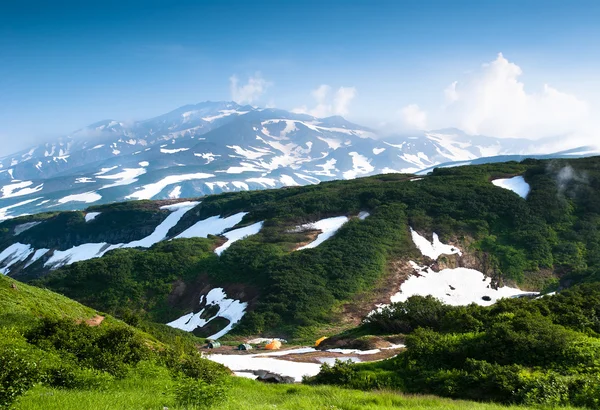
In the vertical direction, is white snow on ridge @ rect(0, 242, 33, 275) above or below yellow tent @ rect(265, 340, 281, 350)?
below

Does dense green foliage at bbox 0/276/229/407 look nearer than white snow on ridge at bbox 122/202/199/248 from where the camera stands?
Yes

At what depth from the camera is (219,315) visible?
43250 millimetres

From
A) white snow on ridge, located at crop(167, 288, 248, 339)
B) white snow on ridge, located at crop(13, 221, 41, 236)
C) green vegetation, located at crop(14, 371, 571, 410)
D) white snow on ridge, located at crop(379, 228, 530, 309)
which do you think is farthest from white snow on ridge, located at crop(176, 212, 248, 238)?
white snow on ridge, located at crop(13, 221, 41, 236)

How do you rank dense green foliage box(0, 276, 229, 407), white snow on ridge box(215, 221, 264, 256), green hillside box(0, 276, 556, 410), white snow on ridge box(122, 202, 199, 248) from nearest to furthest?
green hillside box(0, 276, 556, 410)
dense green foliage box(0, 276, 229, 407)
white snow on ridge box(215, 221, 264, 256)
white snow on ridge box(122, 202, 199, 248)

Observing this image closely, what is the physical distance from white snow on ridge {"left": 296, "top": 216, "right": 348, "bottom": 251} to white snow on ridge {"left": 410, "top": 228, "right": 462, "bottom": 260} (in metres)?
11.3

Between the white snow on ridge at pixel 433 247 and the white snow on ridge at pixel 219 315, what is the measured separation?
23677 mm

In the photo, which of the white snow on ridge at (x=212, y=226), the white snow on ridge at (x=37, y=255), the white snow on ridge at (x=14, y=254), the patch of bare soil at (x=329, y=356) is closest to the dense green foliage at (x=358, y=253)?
the white snow on ridge at (x=212, y=226)

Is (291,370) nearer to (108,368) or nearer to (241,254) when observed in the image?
(108,368)

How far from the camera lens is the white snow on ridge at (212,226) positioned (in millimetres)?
77812

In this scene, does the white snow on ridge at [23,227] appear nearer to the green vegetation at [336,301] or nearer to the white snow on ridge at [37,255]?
the green vegetation at [336,301]

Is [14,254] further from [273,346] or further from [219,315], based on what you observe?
[273,346]

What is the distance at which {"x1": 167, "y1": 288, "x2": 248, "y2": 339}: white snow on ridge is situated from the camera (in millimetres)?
41803

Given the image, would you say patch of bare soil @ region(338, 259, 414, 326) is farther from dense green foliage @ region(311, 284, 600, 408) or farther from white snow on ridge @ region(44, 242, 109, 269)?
white snow on ridge @ region(44, 242, 109, 269)

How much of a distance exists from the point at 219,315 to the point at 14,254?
89.0 meters
